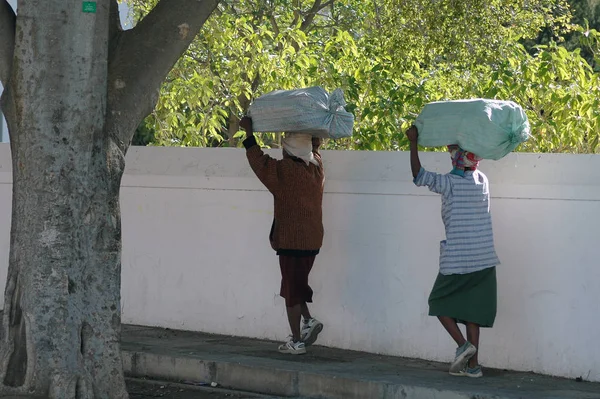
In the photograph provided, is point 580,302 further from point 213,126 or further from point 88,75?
point 213,126

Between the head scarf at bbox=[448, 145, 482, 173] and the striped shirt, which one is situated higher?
the head scarf at bbox=[448, 145, 482, 173]

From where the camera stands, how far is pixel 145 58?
6172 millimetres

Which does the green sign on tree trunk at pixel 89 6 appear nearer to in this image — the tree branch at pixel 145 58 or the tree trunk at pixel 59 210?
the tree trunk at pixel 59 210

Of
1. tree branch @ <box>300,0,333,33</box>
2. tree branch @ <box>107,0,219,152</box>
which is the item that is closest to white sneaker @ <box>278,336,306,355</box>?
tree branch @ <box>107,0,219,152</box>

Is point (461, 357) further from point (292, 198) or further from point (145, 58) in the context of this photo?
point (145, 58)

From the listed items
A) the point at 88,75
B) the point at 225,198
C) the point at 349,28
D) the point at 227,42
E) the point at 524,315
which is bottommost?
the point at 524,315

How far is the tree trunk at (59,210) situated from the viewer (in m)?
5.73

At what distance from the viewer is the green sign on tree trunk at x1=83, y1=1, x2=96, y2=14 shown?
5797mm

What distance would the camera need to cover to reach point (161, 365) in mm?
Answer: 7145

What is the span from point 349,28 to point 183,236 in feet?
29.3

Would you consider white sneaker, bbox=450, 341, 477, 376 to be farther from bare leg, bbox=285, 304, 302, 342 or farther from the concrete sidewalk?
bare leg, bbox=285, 304, 302, 342

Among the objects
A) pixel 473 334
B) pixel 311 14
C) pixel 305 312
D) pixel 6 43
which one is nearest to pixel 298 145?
pixel 305 312

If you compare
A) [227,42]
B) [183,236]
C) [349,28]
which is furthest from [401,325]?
[349,28]

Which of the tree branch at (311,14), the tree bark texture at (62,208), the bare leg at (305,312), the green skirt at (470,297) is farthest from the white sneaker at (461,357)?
the tree branch at (311,14)
